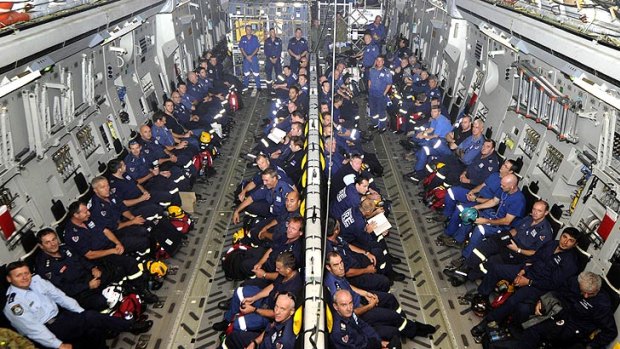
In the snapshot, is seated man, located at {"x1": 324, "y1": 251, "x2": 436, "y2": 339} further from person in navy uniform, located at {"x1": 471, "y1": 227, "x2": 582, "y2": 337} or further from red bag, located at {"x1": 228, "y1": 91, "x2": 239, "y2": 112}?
red bag, located at {"x1": 228, "y1": 91, "x2": 239, "y2": 112}

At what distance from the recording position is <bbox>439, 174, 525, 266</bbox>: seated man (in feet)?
15.9

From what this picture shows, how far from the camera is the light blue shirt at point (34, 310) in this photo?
327 centimetres

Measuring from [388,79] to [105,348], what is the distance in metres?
6.72

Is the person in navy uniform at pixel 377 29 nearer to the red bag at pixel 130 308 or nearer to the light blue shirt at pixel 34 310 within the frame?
the red bag at pixel 130 308

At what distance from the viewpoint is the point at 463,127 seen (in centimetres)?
672

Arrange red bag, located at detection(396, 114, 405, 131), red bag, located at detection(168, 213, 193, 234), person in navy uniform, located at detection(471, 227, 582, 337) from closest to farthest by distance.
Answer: person in navy uniform, located at detection(471, 227, 582, 337) → red bag, located at detection(168, 213, 193, 234) → red bag, located at detection(396, 114, 405, 131)

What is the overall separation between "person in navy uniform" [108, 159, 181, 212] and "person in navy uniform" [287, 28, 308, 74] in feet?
19.7

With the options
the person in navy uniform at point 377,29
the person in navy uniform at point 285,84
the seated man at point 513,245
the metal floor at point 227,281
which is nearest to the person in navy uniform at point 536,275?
the seated man at point 513,245

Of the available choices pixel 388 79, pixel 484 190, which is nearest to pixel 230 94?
pixel 388 79

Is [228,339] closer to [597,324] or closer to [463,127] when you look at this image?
[597,324]

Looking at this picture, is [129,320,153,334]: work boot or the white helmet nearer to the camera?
the white helmet

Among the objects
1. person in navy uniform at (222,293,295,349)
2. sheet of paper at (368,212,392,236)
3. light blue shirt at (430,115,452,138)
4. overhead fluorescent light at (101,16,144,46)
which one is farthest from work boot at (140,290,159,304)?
light blue shirt at (430,115,452,138)

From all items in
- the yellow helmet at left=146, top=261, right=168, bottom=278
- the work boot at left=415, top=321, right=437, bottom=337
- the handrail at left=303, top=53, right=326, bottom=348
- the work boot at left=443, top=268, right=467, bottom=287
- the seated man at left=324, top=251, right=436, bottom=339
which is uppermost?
the handrail at left=303, top=53, right=326, bottom=348

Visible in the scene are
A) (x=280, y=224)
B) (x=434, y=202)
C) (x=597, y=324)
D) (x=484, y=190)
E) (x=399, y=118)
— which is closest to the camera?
(x=597, y=324)
